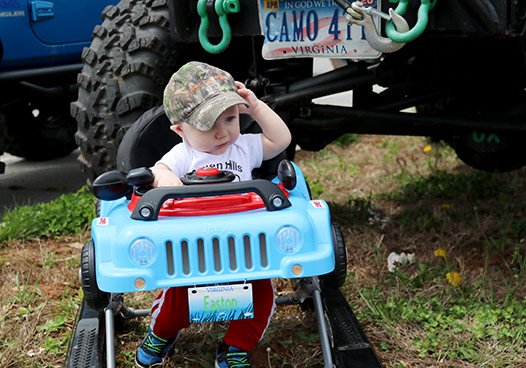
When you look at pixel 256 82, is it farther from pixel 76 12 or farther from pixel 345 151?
pixel 345 151

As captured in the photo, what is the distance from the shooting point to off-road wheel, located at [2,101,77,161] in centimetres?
495

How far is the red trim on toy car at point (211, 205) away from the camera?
76.6 inches

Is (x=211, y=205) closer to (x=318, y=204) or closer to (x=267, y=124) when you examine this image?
(x=318, y=204)

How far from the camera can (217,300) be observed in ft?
6.29

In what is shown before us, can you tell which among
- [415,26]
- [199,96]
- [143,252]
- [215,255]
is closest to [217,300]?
[215,255]

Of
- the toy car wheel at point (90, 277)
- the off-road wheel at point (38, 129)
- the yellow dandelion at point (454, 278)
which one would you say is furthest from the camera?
the off-road wheel at point (38, 129)

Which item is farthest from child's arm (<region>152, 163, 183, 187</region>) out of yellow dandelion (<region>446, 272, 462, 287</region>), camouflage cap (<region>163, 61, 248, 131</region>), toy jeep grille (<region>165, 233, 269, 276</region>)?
yellow dandelion (<region>446, 272, 462, 287</region>)

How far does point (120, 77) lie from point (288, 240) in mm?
1540

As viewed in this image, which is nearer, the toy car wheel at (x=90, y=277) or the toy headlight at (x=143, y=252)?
the toy headlight at (x=143, y=252)

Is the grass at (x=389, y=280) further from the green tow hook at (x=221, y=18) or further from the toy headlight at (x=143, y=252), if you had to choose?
the green tow hook at (x=221, y=18)

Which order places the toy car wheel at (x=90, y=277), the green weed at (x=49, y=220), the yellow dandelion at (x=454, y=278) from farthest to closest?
1. the green weed at (x=49, y=220)
2. the yellow dandelion at (x=454, y=278)
3. the toy car wheel at (x=90, y=277)

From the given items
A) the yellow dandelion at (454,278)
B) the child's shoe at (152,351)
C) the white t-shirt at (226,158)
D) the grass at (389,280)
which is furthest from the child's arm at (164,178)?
the yellow dandelion at (454,278)

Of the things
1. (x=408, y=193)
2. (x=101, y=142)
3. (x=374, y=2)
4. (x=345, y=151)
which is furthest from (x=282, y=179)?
(x=345, y=151)

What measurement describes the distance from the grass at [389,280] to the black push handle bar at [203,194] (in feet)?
2.28
